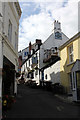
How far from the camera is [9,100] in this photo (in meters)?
7.21

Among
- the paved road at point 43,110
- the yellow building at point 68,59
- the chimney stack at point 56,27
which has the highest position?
the chimney stack at point 56,27

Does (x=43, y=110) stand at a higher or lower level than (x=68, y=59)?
lower

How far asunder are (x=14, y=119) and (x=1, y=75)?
2.68m

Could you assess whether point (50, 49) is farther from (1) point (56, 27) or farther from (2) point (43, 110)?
(2) point (43, 110)

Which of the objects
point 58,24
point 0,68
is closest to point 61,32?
point 58,24

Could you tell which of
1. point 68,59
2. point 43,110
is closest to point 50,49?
point 68,59

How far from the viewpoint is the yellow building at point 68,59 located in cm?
1260

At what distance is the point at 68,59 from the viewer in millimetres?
14258

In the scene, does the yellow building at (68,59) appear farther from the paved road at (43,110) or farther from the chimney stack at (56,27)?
the chimney stack at (56,27)

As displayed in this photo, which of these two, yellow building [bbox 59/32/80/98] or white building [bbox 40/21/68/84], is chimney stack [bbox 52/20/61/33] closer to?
white building [bbox 40/21/68/84]

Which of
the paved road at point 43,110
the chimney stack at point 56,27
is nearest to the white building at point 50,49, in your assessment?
the chimney stack at point 56,27

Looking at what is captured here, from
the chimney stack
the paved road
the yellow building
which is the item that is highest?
the chimney stack

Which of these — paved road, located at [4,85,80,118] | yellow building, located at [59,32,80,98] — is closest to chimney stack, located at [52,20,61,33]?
yellow building, located at [59,32,80,98]

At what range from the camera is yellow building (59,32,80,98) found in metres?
12.6
